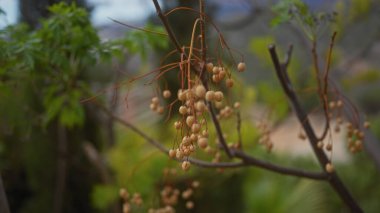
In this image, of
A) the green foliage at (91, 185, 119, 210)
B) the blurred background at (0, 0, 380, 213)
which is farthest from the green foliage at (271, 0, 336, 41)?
the green foliage at (91, 185, 119, 210)

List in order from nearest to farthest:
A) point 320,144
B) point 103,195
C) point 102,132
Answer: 1. point 320,144
2. point 103,195
3. point 102,132

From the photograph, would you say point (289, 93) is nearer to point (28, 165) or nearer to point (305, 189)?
point (305, 189)

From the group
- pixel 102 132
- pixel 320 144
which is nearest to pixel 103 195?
pixel 102 132

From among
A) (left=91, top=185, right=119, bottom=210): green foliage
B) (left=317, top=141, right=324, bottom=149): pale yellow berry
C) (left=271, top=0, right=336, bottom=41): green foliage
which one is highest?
(left=271, top=0, right=336, bottom=41): green foliage

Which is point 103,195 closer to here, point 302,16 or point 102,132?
point 102,132

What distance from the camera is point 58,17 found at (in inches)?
29.3

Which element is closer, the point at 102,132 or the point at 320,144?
the point at 320,144

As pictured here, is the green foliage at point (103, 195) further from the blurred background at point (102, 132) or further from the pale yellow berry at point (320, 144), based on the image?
the pale yellow berry at point (320, 144)

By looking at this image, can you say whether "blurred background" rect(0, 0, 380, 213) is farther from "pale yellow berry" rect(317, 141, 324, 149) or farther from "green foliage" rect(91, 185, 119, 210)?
"pale yellow berry" rect(317, 141, 324, 149)

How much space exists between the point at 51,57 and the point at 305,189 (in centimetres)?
98

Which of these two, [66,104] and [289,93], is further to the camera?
[66,104]

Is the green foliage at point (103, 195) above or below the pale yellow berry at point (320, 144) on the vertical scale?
below

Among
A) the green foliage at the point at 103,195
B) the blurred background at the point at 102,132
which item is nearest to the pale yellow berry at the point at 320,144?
the blurred background at the point at 102,132

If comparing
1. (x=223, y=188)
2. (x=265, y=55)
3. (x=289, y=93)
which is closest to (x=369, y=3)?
(x=265, y=55)
